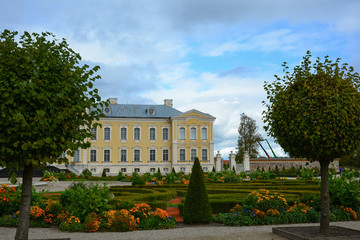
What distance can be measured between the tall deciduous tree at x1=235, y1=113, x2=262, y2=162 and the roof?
10.2 meters

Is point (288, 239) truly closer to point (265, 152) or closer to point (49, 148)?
point (49, 148)

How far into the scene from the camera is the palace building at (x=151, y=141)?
123 ft

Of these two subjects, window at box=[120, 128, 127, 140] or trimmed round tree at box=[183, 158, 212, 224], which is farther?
window at box=[120, 128, 127, 140]

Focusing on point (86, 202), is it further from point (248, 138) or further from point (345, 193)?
point (248, 138)

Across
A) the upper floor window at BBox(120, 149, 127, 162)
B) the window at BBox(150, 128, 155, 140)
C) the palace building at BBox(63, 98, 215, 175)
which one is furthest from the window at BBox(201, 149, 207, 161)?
the upper floor window at BBox(120, 149, 127, 162)

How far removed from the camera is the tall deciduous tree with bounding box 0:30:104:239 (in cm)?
454

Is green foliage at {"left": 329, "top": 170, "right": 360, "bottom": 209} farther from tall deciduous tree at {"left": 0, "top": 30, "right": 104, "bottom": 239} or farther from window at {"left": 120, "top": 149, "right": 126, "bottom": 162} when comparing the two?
window at {"left": 120, "top": 149, "right": 126, "bottom": 162}

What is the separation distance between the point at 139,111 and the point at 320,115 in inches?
1327

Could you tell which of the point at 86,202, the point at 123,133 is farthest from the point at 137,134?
the point at 86,202

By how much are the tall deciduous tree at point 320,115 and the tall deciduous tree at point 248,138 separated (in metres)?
36.5

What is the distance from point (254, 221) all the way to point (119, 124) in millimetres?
30933

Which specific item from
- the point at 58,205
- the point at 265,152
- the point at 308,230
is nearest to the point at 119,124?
the point at 265,152

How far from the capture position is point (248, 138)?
43.9 m

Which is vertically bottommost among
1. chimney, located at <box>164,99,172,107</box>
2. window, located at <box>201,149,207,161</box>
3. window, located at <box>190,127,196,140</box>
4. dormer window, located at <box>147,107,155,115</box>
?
window, located at <box>201,149,207,161</box>
